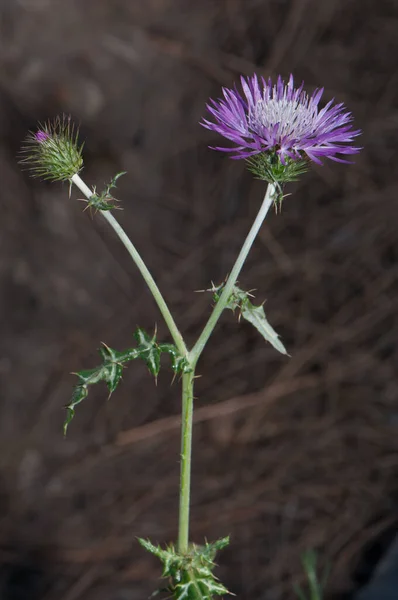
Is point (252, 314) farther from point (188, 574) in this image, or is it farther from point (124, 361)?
point (188, 574)

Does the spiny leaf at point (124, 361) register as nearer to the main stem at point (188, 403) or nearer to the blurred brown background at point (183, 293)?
the main stem at point (188, 403)

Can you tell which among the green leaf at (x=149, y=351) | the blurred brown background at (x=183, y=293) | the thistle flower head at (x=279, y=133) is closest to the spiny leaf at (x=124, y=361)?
the green leaf at (x=149, y=351)

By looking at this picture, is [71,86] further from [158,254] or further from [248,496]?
[248,496]

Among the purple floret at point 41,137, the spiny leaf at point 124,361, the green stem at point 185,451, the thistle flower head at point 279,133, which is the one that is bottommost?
the green stem at point 185,451

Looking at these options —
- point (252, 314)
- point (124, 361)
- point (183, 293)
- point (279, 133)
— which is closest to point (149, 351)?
point (124, 361)

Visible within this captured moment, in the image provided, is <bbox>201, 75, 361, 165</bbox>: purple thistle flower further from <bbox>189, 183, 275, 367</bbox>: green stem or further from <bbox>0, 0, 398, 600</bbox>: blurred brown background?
<bbox>0, 0, 398, 600</bbox>: blurred brown background

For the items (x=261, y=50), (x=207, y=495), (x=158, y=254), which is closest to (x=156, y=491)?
(x=207, y=495)
